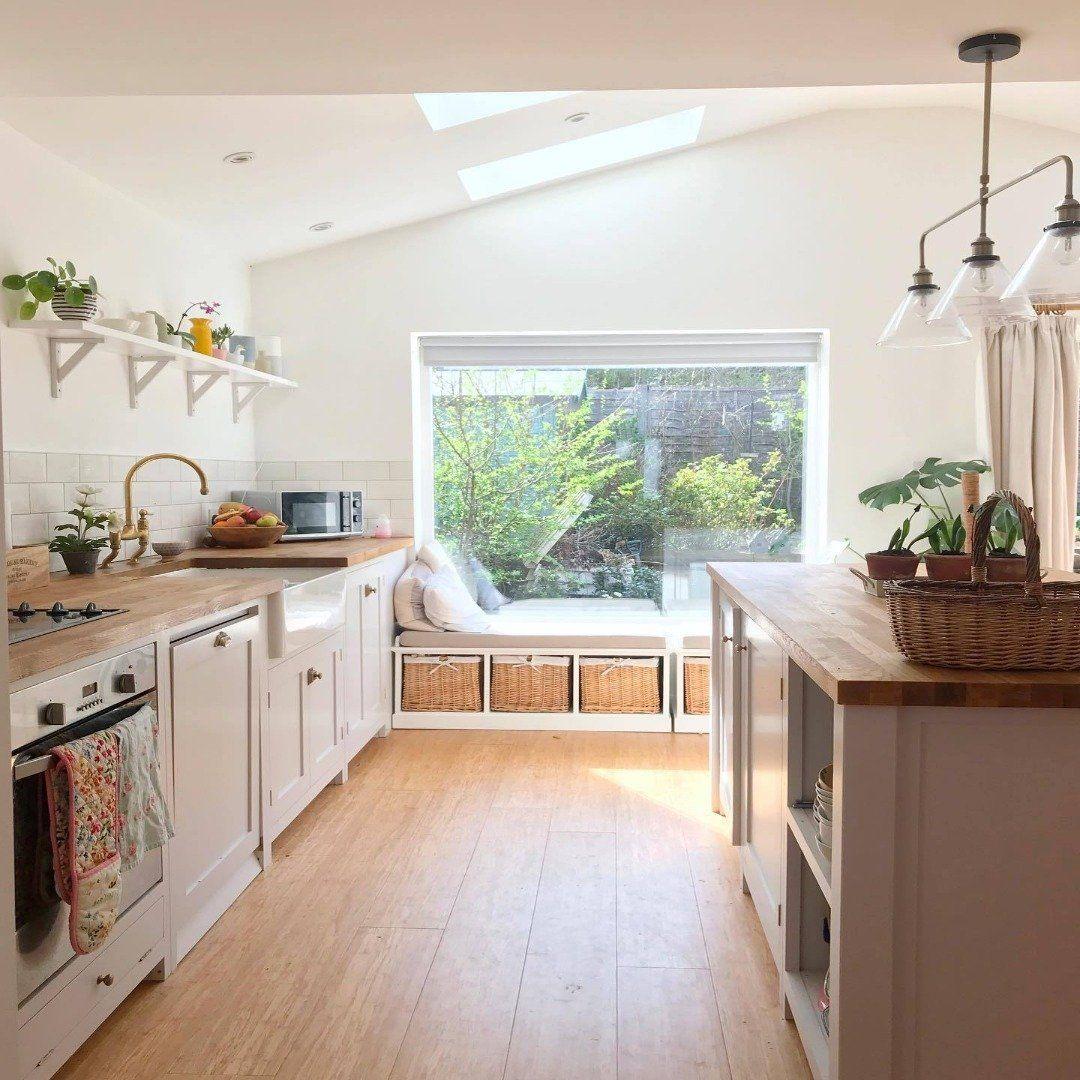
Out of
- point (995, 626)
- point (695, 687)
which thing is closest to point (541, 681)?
point (695, 687)

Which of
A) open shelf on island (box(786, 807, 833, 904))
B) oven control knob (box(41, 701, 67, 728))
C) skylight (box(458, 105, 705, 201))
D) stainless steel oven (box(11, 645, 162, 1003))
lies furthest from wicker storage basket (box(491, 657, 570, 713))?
oven control knob (box(41, 701, 67, 728))

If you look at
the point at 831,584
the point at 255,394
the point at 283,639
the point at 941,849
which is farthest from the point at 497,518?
the point at 941,849

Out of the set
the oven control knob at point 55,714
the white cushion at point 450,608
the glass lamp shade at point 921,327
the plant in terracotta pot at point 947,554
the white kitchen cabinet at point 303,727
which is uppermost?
the glass lamp shade at point 921,327

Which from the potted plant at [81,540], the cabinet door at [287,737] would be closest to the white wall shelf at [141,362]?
the potted plant at [81,540]

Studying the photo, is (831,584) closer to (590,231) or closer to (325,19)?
(325,19)

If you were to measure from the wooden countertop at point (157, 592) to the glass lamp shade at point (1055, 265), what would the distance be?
2102 millimetres

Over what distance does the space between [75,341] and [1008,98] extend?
403cm

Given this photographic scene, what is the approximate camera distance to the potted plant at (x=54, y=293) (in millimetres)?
3027

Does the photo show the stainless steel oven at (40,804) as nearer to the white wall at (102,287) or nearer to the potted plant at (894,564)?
the white wall at (102,287)

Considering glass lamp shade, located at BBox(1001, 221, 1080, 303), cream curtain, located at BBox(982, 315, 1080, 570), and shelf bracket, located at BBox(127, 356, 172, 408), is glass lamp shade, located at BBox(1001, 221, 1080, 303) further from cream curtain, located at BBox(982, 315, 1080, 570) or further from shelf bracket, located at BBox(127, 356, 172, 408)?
shelf bracket, located at BBox(127, 356, 172, 408)

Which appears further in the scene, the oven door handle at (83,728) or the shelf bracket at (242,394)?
the shelf bracket at (242,394)

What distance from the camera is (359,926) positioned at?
2764mm

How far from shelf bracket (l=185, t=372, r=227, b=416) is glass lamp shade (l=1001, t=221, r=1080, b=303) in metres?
3.33

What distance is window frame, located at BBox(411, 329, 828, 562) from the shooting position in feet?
16.8
